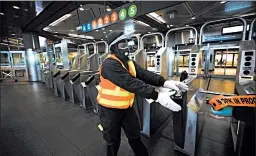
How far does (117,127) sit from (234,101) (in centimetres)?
97

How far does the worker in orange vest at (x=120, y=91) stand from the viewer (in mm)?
977

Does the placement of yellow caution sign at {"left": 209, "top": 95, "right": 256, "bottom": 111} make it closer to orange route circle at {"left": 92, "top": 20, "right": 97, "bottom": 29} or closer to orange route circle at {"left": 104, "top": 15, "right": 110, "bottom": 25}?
orange route circle at {"left": 104, "top": 15, "right": 110, "bottom": 25}

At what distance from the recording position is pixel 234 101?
92 cm

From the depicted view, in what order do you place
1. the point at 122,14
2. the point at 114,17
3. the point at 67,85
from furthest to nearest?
the point at 67,85
the point at 114,17
the point at 122,14

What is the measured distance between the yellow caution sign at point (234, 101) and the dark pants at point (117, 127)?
72cm

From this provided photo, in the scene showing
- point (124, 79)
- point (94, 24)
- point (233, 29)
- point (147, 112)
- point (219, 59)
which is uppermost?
point (233, 29)

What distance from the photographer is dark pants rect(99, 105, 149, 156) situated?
3.84 feet

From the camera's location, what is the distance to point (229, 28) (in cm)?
632

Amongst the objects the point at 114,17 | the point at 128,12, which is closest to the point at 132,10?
the point at 128,12

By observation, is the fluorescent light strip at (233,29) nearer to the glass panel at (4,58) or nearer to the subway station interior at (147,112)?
the subway station interior at (147,112)

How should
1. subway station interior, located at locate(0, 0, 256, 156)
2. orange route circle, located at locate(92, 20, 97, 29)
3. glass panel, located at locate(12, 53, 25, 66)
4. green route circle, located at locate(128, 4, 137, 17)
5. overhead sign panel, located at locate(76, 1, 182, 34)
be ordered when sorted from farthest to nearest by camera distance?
glass panel, located at locate(12, 53, 25, 66), orange route circle, located at locate(92, 20, 97, 29), green route circle, located at locate(128, 4, 137, 17), overhead sign panel, located at locate(76, 1, 182, 34), subway station interior, located at locate(0, 0, 256, 156)

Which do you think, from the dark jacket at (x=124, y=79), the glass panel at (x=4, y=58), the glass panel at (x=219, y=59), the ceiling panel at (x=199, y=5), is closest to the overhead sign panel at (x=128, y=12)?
the dark jacket at (x=124, y=79)

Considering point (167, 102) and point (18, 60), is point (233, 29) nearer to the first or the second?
point (167, 102)

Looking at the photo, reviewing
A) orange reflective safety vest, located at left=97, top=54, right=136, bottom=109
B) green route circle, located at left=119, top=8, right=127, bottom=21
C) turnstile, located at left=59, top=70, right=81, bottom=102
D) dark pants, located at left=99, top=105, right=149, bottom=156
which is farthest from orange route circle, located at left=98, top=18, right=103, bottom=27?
dark pants, located at left=99, top=105, right=149, bottom=156
